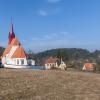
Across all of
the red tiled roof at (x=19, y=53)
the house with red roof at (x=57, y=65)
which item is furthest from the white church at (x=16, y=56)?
the house with red roof at (x=57, y=65)

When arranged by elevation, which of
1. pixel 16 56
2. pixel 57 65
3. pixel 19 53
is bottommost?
pixel 57 65

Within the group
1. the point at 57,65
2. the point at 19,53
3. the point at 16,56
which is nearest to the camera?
the point at 19,53

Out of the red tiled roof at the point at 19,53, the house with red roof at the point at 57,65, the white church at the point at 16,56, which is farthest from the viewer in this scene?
the red tiled roof at the point at 19,53

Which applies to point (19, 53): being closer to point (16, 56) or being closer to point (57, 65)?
point (16, 56)

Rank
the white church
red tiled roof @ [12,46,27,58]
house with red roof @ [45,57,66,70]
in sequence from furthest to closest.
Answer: red tiled roof @ [12,46,27,58]
the white church
house with red roof @ [45,57,66,70]

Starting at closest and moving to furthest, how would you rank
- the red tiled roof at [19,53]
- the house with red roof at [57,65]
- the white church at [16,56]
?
the house with red roof at [57,65]
the white church at [16,56]
the red tiled roof at [19,53]

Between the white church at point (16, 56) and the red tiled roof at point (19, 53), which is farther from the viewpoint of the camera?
the red tiled roof at point (19, 53)

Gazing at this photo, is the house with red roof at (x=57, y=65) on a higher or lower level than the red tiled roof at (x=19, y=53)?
lower

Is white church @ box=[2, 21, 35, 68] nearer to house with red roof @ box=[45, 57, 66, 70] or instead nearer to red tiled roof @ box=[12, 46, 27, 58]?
red tiled roof @ box=[12, 46, 27, 58]

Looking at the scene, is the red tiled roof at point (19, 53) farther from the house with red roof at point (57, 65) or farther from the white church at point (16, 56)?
the house with red roof at point (57, 65)

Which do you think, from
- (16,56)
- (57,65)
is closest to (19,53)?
(16,56)

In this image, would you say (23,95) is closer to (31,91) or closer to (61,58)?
(31,91)

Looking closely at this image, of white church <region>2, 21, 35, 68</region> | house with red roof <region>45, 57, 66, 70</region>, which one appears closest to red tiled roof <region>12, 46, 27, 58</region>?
white church <region>2, 21, 35, 68</region>

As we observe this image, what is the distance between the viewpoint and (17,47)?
77.9m
